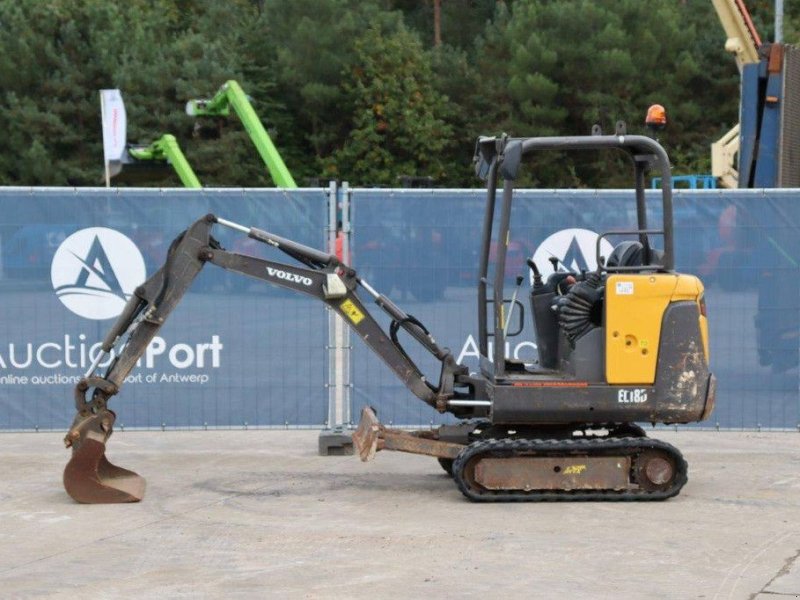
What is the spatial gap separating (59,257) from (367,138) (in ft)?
124

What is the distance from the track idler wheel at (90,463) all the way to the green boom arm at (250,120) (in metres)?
20.7

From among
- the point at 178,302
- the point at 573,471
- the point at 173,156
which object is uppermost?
the point at 173,156

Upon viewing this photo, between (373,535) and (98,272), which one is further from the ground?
(98,272)

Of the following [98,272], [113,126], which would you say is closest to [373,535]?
[98,272]

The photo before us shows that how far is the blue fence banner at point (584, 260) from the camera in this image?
1251 cm

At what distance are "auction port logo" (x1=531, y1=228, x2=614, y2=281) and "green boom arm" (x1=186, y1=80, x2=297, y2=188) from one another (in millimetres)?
18256

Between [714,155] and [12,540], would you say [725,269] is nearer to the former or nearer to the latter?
[12,540]

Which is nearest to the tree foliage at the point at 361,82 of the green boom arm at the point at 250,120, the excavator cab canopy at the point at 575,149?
the green boom arm at the point at 250,120

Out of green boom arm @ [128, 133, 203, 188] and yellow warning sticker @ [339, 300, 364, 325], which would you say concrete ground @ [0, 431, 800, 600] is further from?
green boom arm @ [128, 133, 203, 188]

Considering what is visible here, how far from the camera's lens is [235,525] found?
919 centimetres

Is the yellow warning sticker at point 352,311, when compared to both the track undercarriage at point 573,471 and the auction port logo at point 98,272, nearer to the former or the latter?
the track undercarriage at point 573,471

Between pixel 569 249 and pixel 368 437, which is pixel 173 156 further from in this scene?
pixel 368 437

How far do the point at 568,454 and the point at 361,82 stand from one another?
4062 cm

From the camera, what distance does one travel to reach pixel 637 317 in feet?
31.9
